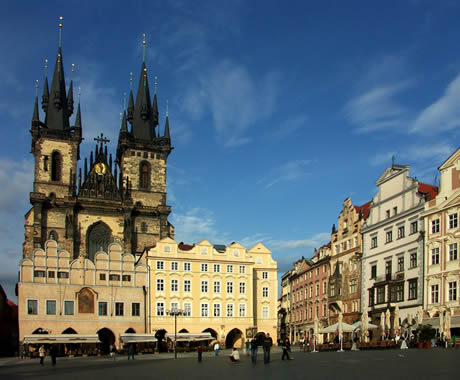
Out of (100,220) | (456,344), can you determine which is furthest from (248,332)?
(456,344)

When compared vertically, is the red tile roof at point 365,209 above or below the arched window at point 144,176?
below

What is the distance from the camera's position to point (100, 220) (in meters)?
78.5

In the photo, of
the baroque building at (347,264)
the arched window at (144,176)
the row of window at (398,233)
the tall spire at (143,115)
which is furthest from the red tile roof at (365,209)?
the tall spire at (143,115)

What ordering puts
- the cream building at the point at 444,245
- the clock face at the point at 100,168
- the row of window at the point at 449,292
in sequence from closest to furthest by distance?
1. the row of window at the point at 449,292
2. the cream building at the point at 444,245
3. the clock face at the point at 100,168

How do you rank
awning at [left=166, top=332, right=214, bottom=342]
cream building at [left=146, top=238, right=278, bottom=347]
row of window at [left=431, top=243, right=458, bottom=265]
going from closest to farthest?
row of window at [left=431, top=243, right=458, bottom=265] < awning at [left=166, top=332, right=214, bottom=342] < cream building at [left=146, top=238, right=278, bottom=347]

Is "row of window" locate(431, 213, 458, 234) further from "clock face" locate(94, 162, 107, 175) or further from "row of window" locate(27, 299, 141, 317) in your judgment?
"clock face" locate(94, 162, 107, 175)

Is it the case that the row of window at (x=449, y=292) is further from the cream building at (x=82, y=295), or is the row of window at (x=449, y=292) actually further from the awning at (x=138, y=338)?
the cream building at (x=82, y=295)

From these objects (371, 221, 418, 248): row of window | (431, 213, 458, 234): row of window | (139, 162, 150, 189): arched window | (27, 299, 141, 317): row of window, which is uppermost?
(139, 162, 150, 189): arched window

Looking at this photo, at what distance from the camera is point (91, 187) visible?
80.2 meters

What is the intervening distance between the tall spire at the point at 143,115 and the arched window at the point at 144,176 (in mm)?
4191

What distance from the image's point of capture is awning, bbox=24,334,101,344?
53.1 m

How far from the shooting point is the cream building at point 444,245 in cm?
4675

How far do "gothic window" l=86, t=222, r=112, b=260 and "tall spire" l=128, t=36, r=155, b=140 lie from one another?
48.1 feet

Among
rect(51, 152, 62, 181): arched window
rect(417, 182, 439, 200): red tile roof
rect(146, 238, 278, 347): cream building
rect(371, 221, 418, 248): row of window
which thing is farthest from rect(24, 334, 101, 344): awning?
rect(417, 182, 439, 200): red tile roof
